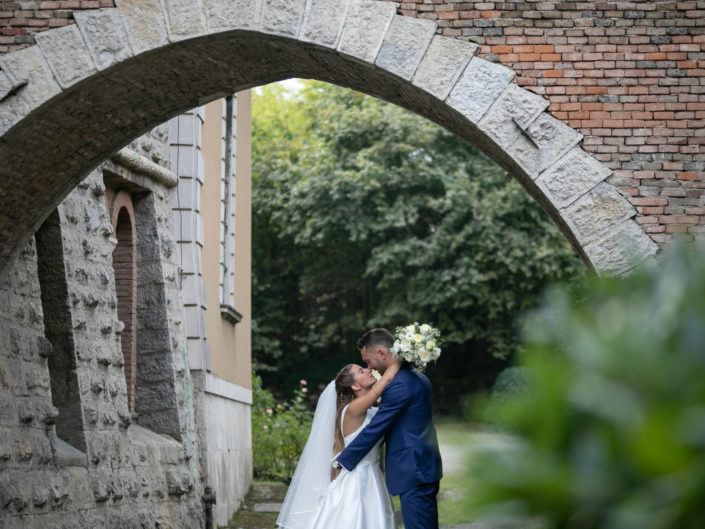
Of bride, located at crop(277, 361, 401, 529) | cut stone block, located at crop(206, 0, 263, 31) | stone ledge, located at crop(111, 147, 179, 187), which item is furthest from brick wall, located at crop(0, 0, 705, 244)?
stone ledge, located at crop(111, 147, 179, 187)

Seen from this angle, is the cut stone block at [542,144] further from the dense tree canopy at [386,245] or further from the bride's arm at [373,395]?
the dense tree canopy at [386,245]

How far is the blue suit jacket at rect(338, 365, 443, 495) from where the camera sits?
733 cm

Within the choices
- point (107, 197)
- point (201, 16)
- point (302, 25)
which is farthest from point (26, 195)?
point (107, 197)

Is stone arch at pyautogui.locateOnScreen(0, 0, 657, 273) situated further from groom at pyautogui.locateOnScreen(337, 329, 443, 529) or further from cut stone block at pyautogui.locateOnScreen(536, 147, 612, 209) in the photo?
groom at pyautogui.locateOnScreen(337, 329, 443, 529)

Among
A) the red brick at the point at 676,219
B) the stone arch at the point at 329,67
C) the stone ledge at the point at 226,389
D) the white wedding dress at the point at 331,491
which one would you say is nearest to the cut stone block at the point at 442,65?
the stone arch at the point at 329,67

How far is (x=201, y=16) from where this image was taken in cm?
659

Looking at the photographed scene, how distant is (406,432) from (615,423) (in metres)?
5.74

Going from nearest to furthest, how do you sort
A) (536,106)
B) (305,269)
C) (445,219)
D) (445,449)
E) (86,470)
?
(536,106) → (86,470) → (445,449) → (445,219) → (305,269)

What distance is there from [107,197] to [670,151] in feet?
20.7

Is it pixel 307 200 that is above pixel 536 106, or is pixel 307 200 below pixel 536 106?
above

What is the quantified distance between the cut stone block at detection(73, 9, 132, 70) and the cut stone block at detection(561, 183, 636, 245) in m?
3.05

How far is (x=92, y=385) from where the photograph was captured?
30.5ft

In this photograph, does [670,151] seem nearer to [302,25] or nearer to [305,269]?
[302,25]

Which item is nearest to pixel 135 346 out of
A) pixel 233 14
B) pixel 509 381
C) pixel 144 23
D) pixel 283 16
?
pixel 144 23
